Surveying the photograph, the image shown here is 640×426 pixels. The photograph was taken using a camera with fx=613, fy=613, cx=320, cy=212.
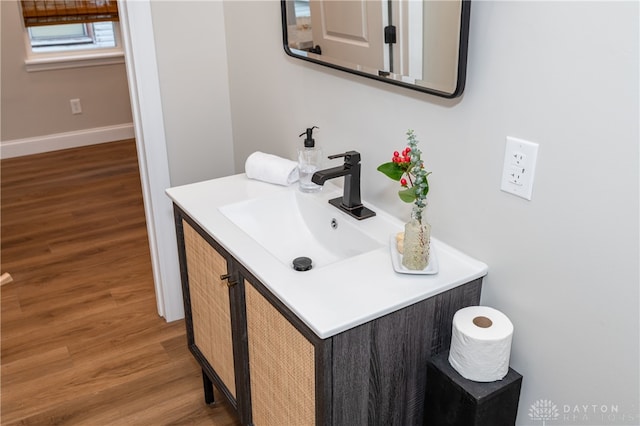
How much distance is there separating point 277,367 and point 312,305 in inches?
11.2

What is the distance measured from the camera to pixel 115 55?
5.05 meters

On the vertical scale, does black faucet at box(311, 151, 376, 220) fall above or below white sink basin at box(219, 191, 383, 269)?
above

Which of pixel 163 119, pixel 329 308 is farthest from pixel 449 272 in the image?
pixel 163 119

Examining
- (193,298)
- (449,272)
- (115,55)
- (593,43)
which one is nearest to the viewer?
(593,43)

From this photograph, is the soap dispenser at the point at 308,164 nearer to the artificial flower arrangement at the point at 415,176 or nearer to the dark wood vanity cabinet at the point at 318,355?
the dark wood vanity cabinet at the point at 318,355

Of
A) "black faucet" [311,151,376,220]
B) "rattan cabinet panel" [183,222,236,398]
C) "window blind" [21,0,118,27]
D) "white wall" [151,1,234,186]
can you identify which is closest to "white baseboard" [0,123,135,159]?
"window blind" [21,0,118,27]

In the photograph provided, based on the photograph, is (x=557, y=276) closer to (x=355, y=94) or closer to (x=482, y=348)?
(x=482, y=348)

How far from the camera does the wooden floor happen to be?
2225 millimetres

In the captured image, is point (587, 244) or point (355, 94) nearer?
point (587, 244)

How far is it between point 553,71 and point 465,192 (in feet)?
1.27

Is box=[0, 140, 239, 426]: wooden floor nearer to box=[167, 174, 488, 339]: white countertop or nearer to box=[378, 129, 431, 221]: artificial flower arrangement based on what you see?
box=[167, 174, 488, 339]: white countertop

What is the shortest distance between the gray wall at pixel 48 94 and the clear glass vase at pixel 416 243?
14.1 ft

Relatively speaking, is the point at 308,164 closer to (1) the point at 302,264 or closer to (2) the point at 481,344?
(1) the point at 302,264

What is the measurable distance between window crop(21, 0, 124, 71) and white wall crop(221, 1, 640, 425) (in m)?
3.91
